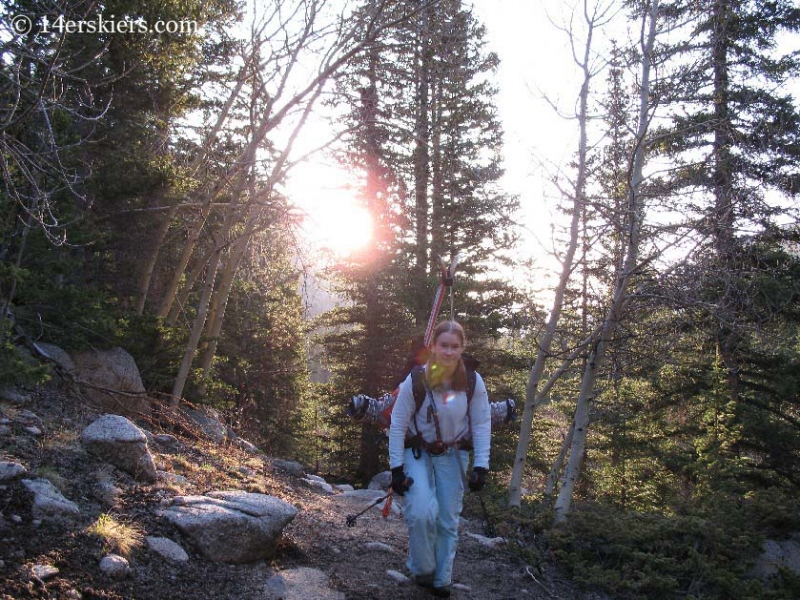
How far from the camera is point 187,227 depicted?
38.9 ft

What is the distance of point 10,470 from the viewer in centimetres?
427

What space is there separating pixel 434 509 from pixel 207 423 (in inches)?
291

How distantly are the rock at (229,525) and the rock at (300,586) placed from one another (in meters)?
0.29

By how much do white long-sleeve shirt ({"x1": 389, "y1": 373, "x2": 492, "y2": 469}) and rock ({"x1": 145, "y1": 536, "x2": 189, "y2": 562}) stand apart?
5.45ft

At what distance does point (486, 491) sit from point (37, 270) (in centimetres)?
918

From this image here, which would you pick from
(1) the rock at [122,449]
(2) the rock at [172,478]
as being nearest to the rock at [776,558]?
(2) the rock at [172,478]

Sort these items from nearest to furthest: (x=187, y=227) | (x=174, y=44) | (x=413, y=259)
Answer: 1. (x=174, y=44)
2. (x=187, y=227)
3. (x=413, y=259)

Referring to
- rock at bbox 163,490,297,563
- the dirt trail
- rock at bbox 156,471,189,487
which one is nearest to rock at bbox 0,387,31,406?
rock at bbox 156,471,189,487

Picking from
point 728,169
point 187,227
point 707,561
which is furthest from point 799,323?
point 187,227

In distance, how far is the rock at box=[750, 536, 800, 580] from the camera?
6.39 m

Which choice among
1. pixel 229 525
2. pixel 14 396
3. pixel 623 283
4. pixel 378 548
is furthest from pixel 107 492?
pixel 623 283

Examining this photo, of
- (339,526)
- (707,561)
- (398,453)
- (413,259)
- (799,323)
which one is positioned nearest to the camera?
(398,453)

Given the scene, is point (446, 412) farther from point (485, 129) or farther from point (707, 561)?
point (485, 129)

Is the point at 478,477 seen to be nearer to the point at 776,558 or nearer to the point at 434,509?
the point at 434,509
